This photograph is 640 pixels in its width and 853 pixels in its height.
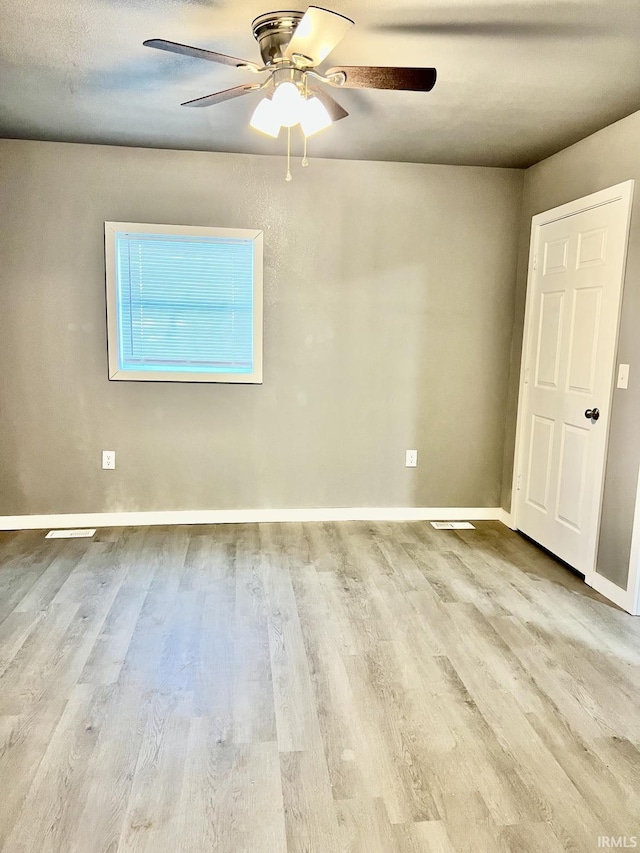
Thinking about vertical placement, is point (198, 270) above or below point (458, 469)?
above

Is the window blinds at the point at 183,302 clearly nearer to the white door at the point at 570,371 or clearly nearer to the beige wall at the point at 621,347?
the white door at the point at 570,371

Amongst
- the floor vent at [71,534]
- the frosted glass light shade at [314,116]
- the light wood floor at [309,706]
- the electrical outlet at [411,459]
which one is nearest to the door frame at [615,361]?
the light wood floor at [309,706]

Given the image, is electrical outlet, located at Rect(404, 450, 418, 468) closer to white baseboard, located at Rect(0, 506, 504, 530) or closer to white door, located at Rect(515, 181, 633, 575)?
white baseboard, located at Rect(0, 506, 504, 530)

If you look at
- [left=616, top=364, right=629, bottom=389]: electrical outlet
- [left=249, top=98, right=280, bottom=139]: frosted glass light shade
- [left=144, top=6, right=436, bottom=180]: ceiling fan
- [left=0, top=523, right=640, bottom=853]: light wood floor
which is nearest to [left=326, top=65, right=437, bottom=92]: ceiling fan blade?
[left=144, top=6, right=436, bottom=180]: ceiling fan

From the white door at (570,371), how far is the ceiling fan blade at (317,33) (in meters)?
1.78

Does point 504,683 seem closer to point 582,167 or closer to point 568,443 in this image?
point 568,443

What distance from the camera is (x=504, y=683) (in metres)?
2.21

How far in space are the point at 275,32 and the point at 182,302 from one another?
1.93m

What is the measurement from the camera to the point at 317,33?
1686 mm

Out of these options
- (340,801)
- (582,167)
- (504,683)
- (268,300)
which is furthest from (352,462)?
(340,801)

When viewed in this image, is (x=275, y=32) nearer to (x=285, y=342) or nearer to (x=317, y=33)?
(x=317, y=33)

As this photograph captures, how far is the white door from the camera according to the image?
2957 mm

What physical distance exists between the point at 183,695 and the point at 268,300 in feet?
8.11

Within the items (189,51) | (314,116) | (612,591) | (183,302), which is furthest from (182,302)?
(612,591)
